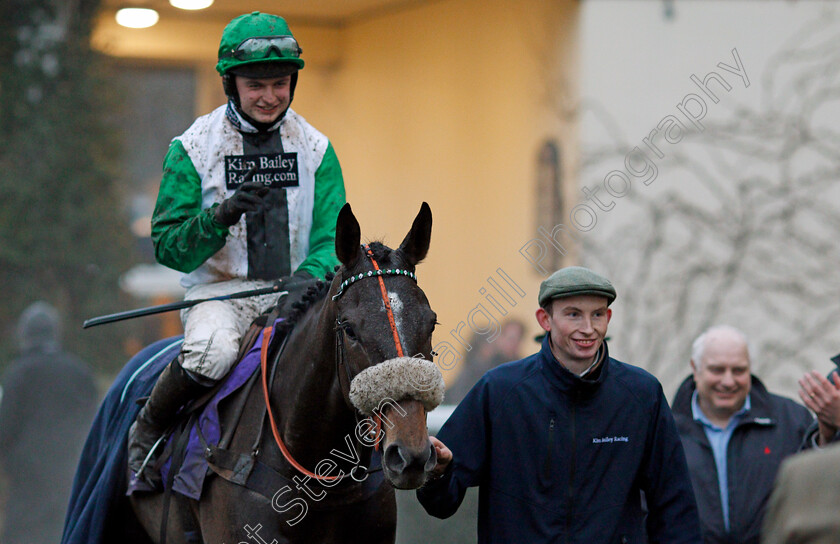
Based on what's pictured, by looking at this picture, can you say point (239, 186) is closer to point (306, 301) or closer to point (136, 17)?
point (306, 301)

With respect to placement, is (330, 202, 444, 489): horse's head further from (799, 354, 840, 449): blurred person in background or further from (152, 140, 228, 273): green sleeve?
(799, 354, 840, 449): blurred person in background

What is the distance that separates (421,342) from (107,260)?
285 inches

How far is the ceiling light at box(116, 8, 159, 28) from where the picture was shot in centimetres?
938

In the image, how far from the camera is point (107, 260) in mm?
9578

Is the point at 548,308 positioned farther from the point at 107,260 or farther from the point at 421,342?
the point at 107,260

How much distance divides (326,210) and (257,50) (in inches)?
27.4

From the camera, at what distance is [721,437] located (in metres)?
4.66

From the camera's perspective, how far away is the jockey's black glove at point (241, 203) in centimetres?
353

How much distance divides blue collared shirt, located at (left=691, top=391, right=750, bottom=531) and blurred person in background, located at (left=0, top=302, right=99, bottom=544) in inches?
209

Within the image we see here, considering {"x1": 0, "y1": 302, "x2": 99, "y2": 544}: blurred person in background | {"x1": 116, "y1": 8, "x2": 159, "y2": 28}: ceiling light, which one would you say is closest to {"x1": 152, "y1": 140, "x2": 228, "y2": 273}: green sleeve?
{"x1": 0, "y1": 302, "x2": 99, "y2": 544}: blurred person in background

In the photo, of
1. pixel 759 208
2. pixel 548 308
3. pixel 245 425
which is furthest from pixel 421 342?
pixel 759 208

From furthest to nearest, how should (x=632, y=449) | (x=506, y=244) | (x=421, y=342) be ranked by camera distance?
(x=506, y=244)
(x=632, y=449)
(x=421, y=342)

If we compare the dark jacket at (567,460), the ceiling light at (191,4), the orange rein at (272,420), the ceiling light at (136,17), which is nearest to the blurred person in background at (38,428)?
the ceiling light at (136,17)

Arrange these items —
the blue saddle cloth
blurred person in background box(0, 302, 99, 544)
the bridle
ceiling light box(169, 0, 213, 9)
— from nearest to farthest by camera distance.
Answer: the bridle < the blue saddle cloth < blurred person in background box(0, 302, 99, 544) < ceiling light box(169, 0, 213, 9)
